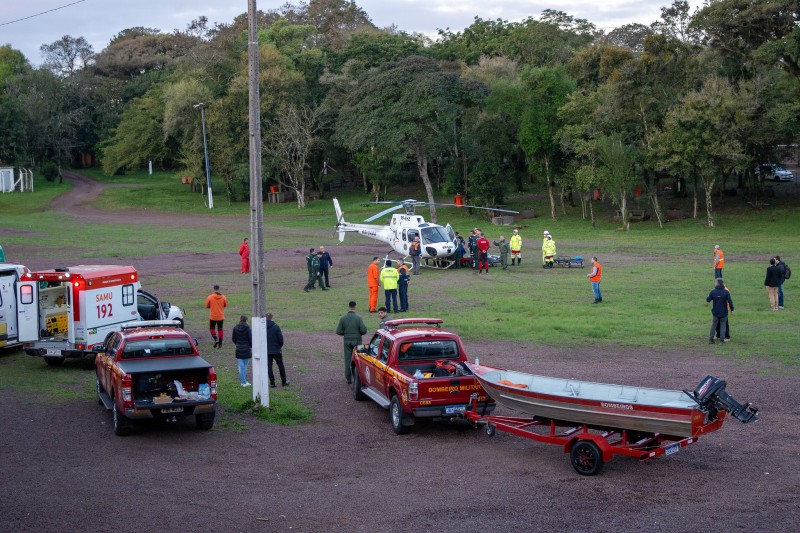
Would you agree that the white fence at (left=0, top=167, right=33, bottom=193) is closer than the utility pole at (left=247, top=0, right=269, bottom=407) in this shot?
No

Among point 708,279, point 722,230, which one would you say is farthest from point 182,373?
point 722,230

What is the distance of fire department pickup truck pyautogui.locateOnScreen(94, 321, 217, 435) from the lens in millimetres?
13852

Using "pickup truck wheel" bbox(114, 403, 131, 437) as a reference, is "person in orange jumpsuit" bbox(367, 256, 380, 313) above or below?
→ above

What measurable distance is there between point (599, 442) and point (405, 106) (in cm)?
5007

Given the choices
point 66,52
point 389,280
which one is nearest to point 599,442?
point 389,280

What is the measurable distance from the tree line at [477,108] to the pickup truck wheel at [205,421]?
140 feet

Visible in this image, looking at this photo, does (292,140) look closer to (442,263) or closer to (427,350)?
(442,263)

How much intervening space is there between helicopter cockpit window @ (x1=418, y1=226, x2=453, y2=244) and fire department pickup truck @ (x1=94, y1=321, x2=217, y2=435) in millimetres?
22156

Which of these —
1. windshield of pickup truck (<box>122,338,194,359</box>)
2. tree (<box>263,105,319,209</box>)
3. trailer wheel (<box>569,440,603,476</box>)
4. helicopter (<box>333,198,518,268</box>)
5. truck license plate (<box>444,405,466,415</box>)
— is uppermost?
tree (<box>263,105,319,209</box>)

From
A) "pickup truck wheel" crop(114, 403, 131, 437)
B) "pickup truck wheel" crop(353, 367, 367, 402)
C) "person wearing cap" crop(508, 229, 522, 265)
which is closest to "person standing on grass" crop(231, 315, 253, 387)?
"pickup truck wheel" crop(353, 367, 367, 402)

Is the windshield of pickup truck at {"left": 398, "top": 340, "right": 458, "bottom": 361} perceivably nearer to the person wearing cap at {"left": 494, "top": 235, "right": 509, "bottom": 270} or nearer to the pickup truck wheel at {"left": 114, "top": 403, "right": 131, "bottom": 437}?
the pickup truck wheel at {"left": 114, "top": 403, "right": 131, "bottom": 437}

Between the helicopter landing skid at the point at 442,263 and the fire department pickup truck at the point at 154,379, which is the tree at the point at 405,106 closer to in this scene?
the helicopter landing skid at the point at 442,263

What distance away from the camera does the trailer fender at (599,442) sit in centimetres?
1156

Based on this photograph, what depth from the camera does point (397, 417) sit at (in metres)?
14.3
